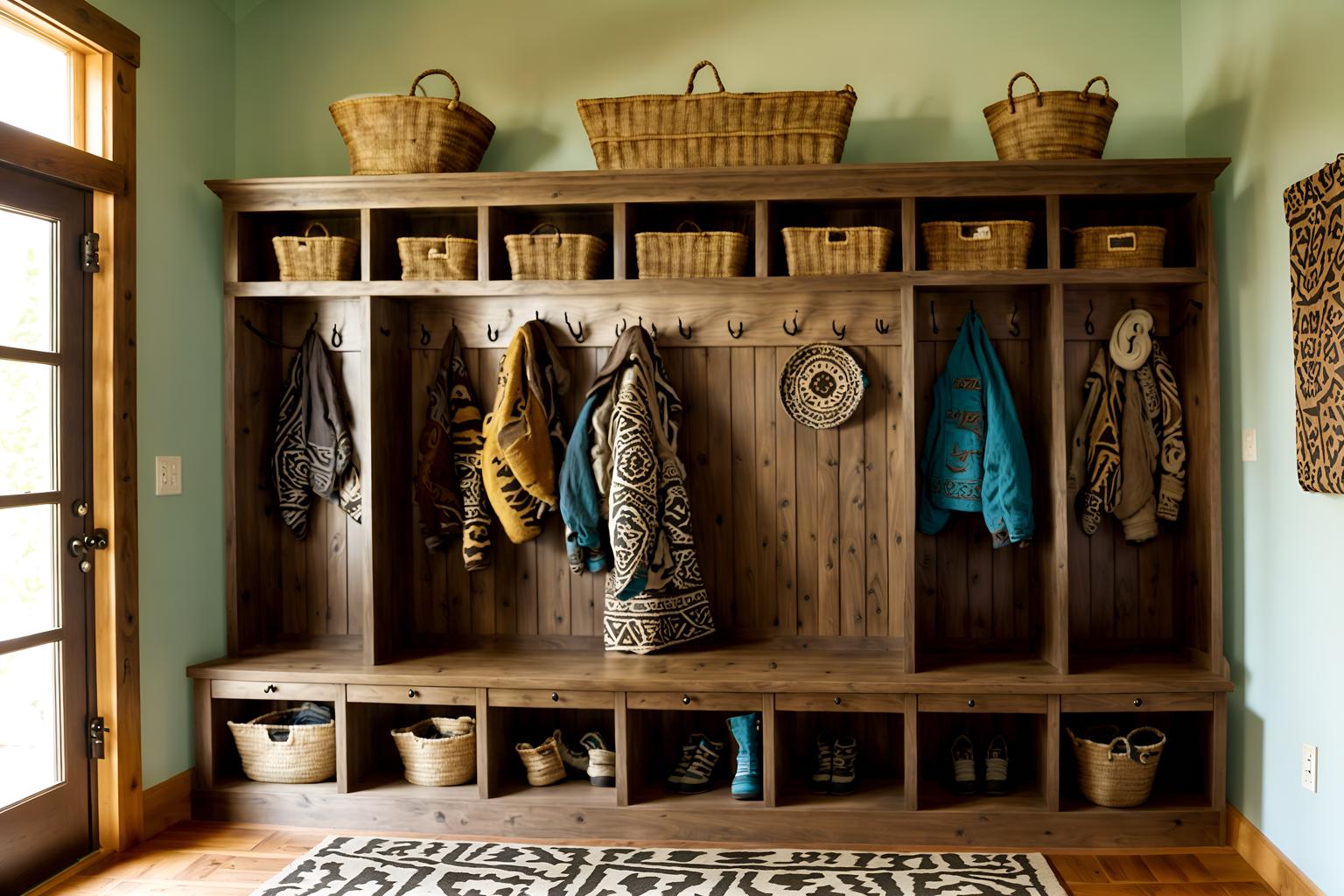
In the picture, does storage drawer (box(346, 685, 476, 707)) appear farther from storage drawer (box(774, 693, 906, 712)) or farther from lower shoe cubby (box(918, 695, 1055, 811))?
lower shoe cubby (box(918, 695, 1055, 811))

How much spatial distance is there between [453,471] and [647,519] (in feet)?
2.55

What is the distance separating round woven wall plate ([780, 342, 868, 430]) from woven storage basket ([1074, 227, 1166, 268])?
83cm

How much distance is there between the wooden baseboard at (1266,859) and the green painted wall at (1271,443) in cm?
3

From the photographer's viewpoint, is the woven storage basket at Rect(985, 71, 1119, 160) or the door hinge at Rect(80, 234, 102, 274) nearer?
the door hinge at Rect(80, 234, 102, 274)

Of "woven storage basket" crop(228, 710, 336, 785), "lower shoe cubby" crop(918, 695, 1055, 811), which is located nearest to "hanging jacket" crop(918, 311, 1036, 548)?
"lower shoe cubby" crop(918, 695, 1055, 811)

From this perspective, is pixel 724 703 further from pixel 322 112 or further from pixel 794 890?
pixel 322 112

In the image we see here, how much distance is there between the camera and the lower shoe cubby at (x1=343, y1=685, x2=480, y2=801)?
10.3 ft

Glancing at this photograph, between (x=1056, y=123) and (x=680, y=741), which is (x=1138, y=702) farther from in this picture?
(x=1056, y=123)

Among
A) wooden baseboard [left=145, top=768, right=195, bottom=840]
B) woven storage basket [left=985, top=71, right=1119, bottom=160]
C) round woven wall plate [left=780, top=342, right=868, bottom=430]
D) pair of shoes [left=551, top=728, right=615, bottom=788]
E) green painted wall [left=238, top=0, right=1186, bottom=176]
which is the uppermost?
green painted wall [left=238, top=0, right=1186, bottom=176]

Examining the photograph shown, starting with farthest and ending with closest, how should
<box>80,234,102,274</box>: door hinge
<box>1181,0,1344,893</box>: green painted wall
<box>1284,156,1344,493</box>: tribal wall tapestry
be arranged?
<box>80,234,102,274</box>: door hinge, <box>1181,0,1344,893</box>: green painted wall, <box>1284,156,1344,493</box>: tribal wall tapestry

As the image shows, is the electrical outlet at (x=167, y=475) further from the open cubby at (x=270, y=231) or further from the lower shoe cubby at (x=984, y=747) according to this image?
the lower shoe cubby at (x=984, y=747)

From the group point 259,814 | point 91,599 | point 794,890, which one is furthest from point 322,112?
point 794,890

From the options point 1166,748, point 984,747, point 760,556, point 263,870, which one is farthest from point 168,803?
point 1166,748

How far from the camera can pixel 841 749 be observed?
3182 mm
